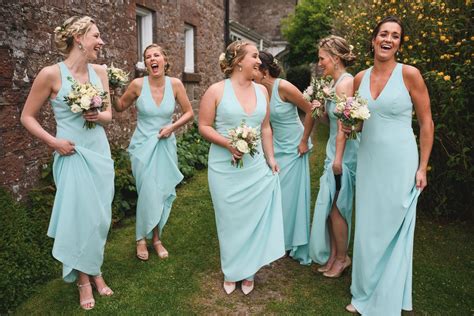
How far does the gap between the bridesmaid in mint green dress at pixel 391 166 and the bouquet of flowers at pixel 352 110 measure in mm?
168

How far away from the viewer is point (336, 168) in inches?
158

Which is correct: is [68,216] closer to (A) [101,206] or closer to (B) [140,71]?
(A) [101,206]

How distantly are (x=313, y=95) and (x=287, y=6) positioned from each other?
76.2ft

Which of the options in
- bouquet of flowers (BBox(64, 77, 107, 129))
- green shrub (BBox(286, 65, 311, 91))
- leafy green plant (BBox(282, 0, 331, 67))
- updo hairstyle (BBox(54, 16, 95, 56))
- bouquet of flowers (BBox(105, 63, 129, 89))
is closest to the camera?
bouquet of flowers (BBox(64, 77, 107, 129))

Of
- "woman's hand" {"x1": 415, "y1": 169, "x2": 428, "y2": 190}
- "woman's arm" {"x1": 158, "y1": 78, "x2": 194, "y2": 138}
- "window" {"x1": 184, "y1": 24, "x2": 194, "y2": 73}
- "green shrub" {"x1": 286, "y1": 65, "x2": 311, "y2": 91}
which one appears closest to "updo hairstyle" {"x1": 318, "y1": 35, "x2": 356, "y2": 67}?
"woman's hand" {"x1": 415, "y1": 169, "x2": 428, "y2": 190}

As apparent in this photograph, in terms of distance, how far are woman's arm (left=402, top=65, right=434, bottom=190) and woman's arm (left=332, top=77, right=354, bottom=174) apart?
0.68 meters

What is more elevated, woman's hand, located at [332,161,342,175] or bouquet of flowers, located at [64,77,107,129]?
bouquet of flowers, located at [64,77,107,129]

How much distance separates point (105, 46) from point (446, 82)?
5.14m

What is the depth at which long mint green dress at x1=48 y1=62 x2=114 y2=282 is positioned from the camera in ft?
11.6

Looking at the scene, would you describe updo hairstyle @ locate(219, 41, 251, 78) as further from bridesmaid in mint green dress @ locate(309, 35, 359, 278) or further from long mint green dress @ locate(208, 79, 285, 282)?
bridesmaid in mint green dress @ locate(309, 35, 359, 278)

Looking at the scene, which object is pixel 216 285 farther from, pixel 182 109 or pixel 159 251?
pixel 182 109

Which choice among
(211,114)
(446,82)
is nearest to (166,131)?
(211,114)

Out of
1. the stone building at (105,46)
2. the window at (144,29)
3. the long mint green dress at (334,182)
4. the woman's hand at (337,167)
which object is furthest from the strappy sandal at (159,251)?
the window at (144,29)

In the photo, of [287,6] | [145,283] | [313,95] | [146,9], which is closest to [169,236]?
[145,283]
